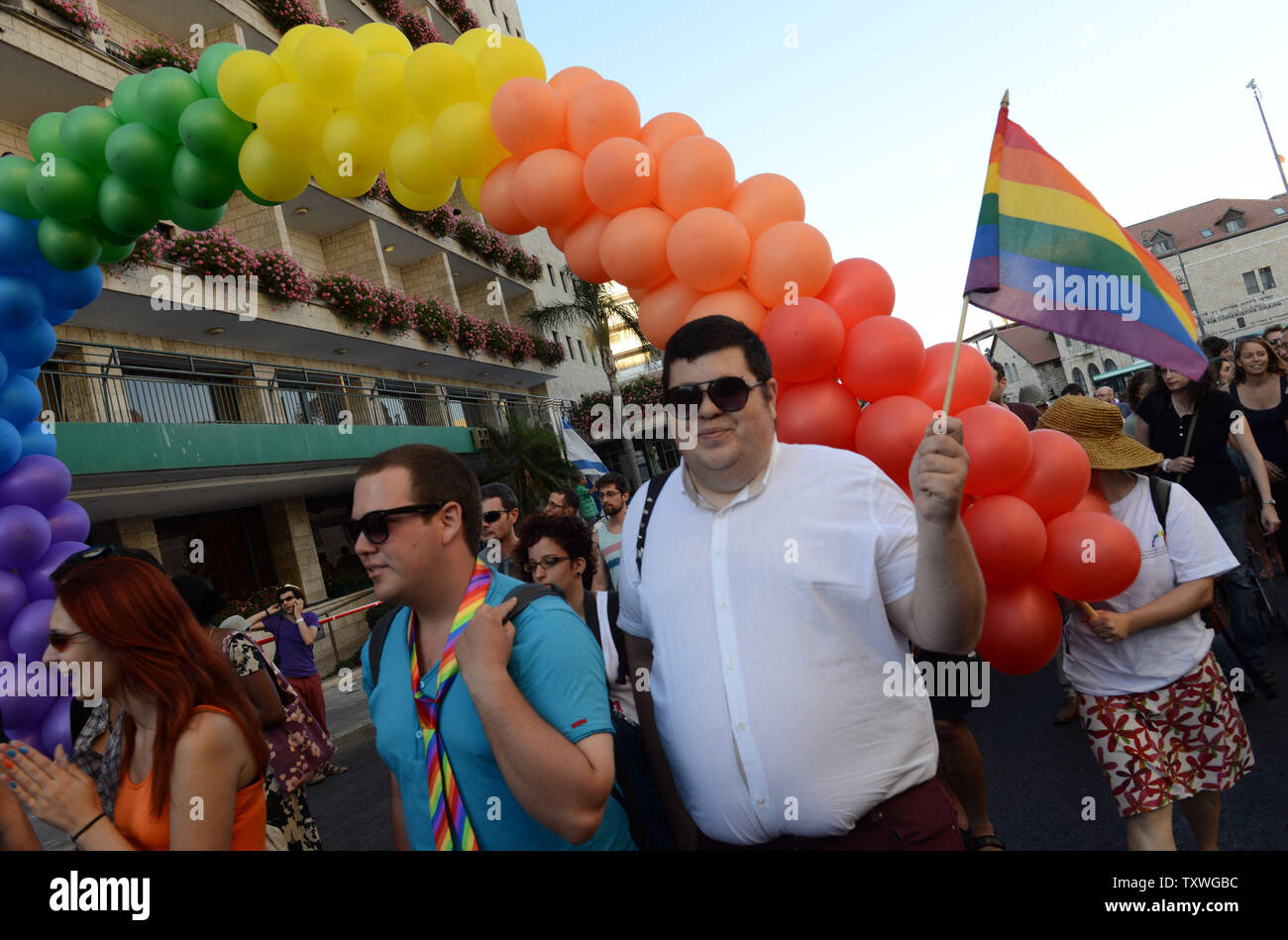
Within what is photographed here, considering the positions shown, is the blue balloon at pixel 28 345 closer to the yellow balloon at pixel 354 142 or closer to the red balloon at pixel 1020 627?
the yellow balloon at pixel 354 142

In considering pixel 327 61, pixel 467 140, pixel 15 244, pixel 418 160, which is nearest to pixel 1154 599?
pixel 467 140

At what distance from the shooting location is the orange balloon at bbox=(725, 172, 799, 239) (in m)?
3.15

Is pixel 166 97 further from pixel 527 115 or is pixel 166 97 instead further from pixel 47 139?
pixel 527 115

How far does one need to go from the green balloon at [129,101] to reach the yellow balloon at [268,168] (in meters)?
0.83

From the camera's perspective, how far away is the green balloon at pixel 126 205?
14.6ft

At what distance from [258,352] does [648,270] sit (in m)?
15.3

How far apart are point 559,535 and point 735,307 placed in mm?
1447

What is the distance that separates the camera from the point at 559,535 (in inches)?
148

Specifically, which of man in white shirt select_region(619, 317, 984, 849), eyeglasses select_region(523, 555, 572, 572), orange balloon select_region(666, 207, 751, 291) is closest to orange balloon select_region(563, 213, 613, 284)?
orange balloon select_region(666, 207, 751, 291)

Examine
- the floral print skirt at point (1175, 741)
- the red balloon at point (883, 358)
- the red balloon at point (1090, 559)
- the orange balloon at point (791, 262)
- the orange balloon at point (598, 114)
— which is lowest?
the floral print skirt at point (1175, 741)

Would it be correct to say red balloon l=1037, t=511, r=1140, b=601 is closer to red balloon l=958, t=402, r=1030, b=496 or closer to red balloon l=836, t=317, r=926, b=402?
red balloon l=958, t=402, r=1030, b=496

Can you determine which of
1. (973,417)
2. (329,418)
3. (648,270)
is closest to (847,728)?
(973,417)

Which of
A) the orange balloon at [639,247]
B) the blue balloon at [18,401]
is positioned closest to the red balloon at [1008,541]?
the orange balloon at [639,247]
